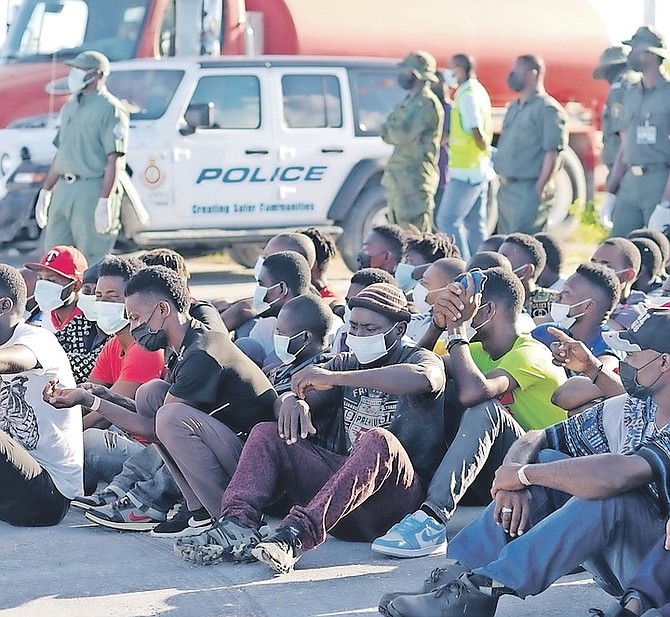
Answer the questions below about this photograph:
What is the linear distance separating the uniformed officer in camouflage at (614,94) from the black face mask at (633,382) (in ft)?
24.9

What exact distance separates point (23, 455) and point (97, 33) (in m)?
7.99

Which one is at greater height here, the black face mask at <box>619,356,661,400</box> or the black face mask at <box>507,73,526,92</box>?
the black face mask at <box>619,356,661,400</box>

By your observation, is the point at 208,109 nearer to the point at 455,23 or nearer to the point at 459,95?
the point at 459,95

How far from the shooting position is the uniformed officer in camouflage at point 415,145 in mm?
10750

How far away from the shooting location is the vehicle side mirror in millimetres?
11406

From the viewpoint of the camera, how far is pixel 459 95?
10.9 m

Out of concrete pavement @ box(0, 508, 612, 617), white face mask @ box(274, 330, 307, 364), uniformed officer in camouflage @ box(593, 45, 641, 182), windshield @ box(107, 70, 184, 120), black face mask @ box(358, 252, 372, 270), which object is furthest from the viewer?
uniformed officer in camouflage @ box(593, 45, 641, 182)

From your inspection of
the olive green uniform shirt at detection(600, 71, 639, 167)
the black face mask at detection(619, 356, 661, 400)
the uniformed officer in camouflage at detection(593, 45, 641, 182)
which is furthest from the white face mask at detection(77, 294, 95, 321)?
the olive green uniform shirt at detection(600, 71, 639, 167)

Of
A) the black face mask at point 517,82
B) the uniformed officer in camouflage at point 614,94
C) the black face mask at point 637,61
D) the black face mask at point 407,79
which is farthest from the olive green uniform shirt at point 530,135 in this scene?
the uniformed officer in camouflage at point 614,94

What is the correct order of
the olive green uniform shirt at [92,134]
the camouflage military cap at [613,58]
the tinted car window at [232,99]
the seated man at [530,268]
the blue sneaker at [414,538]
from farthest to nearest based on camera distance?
the camouflage military cap at [613,58] → the tinted car window at [232,99] → the olive green uniform shirt at [92,134] → the seated man at [530,268] → the blue sneaker at [414,538]

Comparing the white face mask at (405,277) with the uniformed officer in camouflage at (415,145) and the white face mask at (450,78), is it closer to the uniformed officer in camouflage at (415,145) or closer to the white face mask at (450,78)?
the uniformed officer in camouflage at (415,145)

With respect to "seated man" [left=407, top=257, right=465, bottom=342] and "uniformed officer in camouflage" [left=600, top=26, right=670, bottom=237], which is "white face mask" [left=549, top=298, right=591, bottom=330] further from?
"uniformed officer in camouflage" [left=600, top=26, right=670, bottom=237]

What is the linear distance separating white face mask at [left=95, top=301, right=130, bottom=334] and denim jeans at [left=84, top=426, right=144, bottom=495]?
0.46 meters

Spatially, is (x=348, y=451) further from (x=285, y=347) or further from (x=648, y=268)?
(x=648, y=268)
